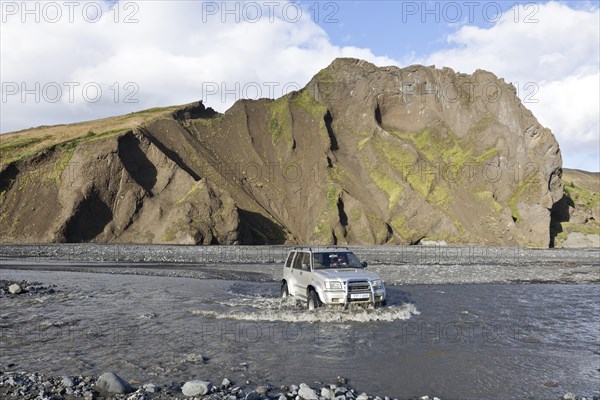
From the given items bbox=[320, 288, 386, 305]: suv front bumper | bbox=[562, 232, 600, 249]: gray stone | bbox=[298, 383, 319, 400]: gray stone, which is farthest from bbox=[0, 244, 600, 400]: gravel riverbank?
bbox=[562, 232, 600, 249]: gray stone

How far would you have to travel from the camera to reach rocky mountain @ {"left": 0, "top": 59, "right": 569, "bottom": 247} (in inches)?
3044

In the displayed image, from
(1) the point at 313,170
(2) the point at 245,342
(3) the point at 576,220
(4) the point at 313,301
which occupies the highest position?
(1) the point at 313,170

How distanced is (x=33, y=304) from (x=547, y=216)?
313ft

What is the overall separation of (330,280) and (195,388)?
288 inches

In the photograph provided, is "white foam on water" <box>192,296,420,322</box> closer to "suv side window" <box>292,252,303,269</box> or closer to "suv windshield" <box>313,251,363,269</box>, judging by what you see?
"suv side window" <box>292,252,303,269</box>

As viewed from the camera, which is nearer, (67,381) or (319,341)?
(67,381)

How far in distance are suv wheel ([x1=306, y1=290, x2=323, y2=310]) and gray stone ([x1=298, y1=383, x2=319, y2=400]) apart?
720cm

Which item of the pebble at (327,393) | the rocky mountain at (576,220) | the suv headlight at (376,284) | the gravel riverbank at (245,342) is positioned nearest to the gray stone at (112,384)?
the gravel riverbank at (245,342)

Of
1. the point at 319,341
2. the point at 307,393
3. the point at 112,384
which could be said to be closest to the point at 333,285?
the point at 319,341

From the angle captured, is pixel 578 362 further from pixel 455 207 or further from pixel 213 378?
pixel 455 207

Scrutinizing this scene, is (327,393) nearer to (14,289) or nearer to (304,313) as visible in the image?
(304,313)

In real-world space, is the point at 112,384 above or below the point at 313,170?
below

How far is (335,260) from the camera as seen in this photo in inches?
664

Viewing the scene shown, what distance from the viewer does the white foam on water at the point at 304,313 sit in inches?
584
